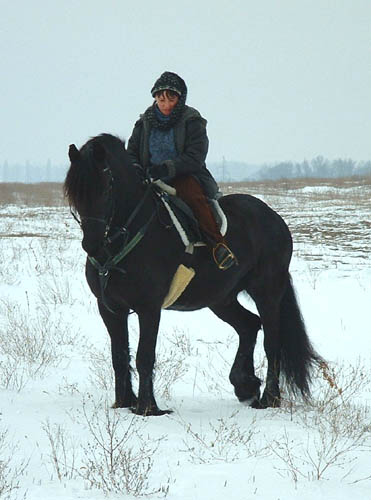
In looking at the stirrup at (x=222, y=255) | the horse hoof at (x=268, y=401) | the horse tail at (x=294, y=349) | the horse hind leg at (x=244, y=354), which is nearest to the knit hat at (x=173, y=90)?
the stirrup at (x=222, y=255)

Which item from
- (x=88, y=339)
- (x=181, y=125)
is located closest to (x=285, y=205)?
(x=88, y=339)

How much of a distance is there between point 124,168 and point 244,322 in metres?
2.18

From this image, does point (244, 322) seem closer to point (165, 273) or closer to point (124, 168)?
point (165, 273)

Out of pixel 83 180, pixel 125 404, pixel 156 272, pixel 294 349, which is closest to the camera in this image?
pixel 83 180

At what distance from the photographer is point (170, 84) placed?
496 cm

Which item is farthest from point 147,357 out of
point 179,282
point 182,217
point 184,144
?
point 184,144

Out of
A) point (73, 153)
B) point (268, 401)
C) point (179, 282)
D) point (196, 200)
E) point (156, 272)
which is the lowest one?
point (268, 401)

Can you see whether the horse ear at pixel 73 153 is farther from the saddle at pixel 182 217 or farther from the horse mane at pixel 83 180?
the saddle at pixel 182 217

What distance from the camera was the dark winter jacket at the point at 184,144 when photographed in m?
4.98

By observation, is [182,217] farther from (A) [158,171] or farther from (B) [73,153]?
(B) [73,153]

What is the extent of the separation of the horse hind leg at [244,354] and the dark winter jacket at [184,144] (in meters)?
1.52

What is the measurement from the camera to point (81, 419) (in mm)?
4543

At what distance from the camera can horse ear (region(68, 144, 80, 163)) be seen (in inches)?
170

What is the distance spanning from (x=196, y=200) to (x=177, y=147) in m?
0.48
